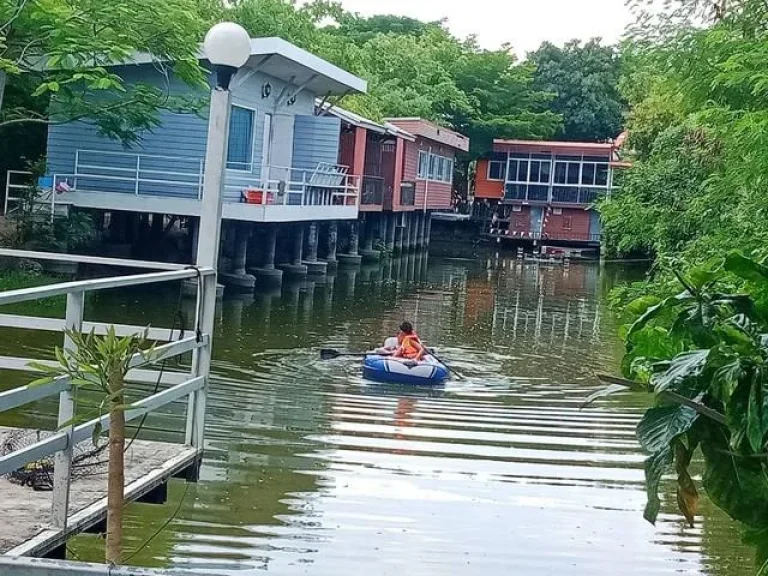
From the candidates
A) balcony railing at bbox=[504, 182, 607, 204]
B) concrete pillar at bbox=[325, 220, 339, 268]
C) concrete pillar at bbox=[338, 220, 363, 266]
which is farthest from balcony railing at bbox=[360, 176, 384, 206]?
balcony railing at bbox=[504, 182, 607, 204]

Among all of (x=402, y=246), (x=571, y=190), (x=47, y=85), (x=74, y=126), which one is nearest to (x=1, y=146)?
(x=74, y=126)

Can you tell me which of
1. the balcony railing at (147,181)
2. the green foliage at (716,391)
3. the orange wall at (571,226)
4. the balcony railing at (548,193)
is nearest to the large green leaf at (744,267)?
the green foliage at (716,391)

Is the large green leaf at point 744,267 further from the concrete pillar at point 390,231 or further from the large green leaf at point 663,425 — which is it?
the concrete pillar at point 390,231

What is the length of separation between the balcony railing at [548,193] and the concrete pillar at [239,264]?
25.7 meters

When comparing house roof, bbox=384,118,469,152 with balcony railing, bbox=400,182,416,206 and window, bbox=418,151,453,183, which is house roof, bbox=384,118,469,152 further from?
balcony railing, bbox=400,182,416,206

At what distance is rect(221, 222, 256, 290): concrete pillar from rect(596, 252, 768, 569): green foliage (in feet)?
69.5

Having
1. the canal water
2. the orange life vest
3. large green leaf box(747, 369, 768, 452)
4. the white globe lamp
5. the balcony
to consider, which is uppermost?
the white globe lamp

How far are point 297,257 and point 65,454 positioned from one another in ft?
81.3

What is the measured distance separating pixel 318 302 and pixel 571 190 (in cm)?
2644

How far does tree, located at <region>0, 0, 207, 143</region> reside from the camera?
17531 mm

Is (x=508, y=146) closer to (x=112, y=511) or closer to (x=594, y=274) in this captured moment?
(x=594, y=274)

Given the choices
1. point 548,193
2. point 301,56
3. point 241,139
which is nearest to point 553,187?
point 548,193

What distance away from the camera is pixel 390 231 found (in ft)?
135

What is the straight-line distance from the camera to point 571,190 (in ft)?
159
